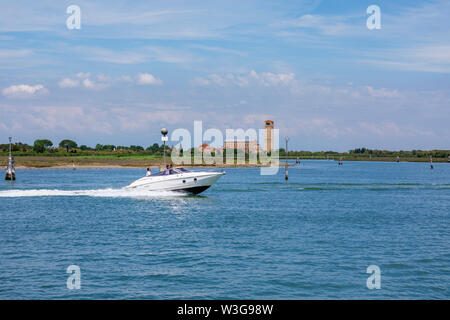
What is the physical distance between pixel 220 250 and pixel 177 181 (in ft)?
66.6

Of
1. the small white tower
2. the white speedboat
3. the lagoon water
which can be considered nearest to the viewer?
the lagoon water

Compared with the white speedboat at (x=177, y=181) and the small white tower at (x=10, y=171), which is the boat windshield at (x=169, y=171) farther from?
the small white tower at (x=10, y=171)

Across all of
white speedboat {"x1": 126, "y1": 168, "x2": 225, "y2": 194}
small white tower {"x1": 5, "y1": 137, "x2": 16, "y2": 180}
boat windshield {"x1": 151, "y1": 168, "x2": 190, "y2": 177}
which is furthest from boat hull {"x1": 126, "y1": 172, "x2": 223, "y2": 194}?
small white tower {"x1": 5, "y1": 137, "x2": 16, "y2": 180}

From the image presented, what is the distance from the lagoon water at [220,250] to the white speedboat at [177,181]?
1830mm

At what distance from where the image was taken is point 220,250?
20922 millimetres

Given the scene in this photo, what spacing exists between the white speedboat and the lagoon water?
1.83 m

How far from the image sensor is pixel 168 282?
15.8 meters

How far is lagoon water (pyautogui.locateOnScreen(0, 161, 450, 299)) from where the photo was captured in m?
15.2

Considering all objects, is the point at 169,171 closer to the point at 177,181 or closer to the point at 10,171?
the point at 177,181

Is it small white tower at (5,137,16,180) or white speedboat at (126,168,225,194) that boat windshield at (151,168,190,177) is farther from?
small white tower at (5,137,16,180)

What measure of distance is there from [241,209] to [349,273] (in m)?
20.3

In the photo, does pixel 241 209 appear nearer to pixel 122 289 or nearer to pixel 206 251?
pixel 206 251

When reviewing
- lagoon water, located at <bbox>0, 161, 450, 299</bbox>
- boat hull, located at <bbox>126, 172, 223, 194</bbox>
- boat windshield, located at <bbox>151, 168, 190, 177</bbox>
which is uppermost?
boat windshield, located at <bbox>151, 168, 190, 177</bbox>
